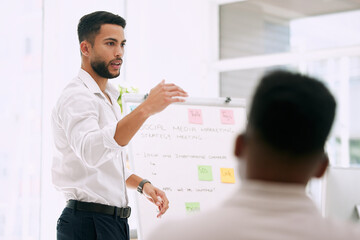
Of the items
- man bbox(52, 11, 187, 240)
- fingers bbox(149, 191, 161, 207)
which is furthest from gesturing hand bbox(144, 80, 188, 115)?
fingers bbox(149, 191, 161, 207)

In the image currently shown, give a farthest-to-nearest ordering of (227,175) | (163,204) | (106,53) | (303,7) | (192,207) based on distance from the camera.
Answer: (303,7)
(227,175)
(192,207)
(163,204)
(106,53)

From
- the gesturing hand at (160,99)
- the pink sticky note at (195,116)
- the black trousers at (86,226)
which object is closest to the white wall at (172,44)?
the pink sticky note at (195,116)

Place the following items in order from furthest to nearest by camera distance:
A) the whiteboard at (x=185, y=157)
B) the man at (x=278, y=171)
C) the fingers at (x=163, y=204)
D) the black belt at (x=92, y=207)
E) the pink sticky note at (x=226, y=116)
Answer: the pink sticky note at (x=226, y=116) < the whiteboard at (x=185, y=157) < the fingers at (x=163, y=204) < the black belt at (x=92, y=207) < the man at (x=278, y=171)

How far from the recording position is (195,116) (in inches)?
110

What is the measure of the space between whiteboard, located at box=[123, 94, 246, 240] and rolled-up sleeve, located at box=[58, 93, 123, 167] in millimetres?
910

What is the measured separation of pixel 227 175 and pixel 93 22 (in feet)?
4.06

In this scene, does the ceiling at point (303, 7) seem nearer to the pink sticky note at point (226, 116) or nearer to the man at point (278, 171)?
the pink sticky note at point (226, 116)

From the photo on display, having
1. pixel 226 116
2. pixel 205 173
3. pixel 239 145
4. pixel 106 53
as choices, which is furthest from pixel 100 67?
pixel 239 145

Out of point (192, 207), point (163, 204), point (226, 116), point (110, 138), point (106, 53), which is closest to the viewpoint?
point (110, 138)

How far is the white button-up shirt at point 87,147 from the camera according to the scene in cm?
158

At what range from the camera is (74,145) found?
5.36 feet

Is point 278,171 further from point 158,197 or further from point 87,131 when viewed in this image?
point 158,197

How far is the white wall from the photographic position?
15.2ft

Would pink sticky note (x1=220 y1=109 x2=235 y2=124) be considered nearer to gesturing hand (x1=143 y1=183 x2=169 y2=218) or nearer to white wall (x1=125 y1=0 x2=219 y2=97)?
gesturing hand (x1=143 y1=183 x2=169 y2=218)
